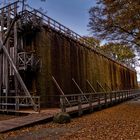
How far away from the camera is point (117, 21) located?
18891 millimetres

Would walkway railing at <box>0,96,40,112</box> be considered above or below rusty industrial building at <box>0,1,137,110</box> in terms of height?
below

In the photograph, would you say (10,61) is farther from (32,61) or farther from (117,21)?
(117,21)

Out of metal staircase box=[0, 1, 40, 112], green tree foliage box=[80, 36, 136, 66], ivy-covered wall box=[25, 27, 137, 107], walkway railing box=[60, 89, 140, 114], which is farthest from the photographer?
green tree foliage box=[80, 36, 136, 66]

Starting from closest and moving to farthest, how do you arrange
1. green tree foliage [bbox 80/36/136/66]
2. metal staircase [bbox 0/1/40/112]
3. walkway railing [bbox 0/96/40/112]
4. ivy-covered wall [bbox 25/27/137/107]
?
1. walkway railing [bbox 0/96/40/112]
2. metal staircase [bbox 0/1/40/112]
3. ivy-covered wall [bbox 25/27/137/107]
4. green tree foliage [bbox 80/36/136/66]

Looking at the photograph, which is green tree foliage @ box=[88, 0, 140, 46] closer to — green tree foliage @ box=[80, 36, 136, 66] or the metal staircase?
green tree foliage @ box=[80, 36, 136, 66]

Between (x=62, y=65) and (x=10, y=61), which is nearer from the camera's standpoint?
(x=10, y=61)

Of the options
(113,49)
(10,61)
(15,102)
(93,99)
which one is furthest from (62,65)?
(113,49)

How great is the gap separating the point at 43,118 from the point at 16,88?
19.4ft

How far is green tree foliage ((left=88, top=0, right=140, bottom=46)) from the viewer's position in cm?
1714

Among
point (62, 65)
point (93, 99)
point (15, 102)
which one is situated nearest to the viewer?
point (15, 102)

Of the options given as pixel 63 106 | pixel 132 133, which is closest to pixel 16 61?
pixel 63 106

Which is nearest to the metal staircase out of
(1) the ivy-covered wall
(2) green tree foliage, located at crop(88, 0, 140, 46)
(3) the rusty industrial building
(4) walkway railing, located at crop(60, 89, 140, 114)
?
(3) the rusty industrial building

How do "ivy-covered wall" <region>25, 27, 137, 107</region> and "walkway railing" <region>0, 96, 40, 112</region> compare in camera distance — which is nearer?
"walkway railing" <region>0, 96, 40, 112</region>

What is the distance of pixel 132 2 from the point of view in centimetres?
1622
